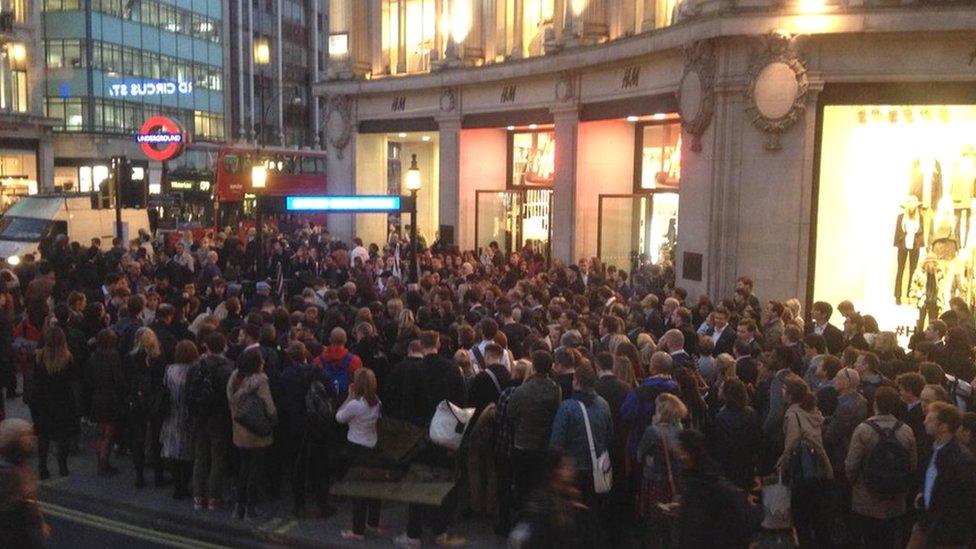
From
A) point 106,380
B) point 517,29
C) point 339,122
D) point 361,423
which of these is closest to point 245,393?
point 361,423

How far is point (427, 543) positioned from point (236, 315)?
16.3 ft

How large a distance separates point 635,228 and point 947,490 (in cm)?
1720

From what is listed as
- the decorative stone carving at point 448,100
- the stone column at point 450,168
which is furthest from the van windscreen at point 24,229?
the decorative stone carving at point 448,100

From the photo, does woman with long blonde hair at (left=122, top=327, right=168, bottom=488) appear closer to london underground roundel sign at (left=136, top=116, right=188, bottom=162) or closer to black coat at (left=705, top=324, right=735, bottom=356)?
black coat at (left=705, top=324, right=735, bottom=356)

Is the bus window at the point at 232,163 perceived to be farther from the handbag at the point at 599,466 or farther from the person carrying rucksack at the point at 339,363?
the handbag at the point at 599,466

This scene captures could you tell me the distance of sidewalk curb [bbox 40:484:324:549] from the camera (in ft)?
29.6

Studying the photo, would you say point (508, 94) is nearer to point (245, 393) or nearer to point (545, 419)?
point (245, 393)

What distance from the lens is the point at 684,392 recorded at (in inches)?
327

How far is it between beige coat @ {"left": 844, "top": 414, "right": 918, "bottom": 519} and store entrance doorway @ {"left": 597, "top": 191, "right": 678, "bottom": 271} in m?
14.7

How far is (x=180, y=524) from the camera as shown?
30.8 ft

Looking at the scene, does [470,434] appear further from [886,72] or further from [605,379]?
[886,72]

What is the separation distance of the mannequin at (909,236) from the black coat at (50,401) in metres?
14.3

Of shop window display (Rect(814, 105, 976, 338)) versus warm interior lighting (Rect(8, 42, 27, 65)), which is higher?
warm interior lighting (Rect(8, 42, 27, 65))

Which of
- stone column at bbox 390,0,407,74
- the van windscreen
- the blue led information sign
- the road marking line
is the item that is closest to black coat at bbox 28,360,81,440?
the road marking line
